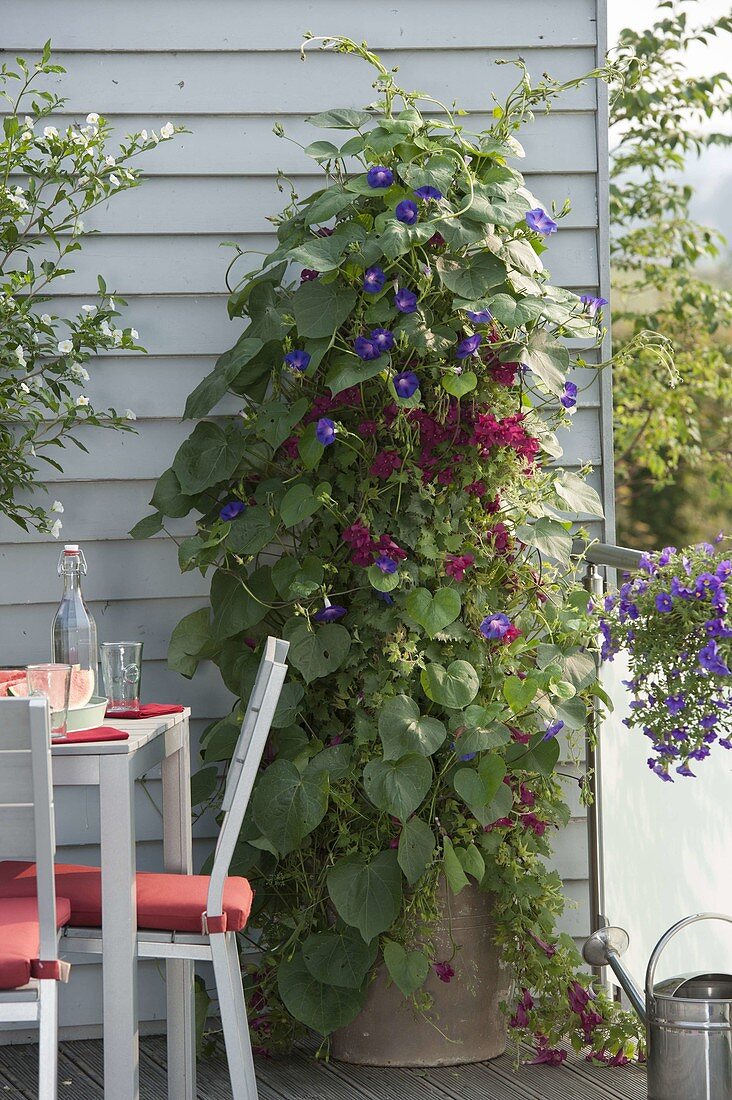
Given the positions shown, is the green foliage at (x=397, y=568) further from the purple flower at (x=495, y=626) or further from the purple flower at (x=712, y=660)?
the purple flower at (x=712, y=660)

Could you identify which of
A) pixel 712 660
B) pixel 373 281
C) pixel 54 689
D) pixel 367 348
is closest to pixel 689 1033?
pixel 712 660

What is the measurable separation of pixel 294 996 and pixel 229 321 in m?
1.41

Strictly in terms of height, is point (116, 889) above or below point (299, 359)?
below

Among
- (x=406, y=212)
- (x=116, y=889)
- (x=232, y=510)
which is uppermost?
(x=406, y=212)

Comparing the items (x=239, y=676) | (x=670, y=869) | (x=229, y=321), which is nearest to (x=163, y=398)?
(x=229, y=321)

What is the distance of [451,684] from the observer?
231cm

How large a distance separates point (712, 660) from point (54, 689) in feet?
3.24

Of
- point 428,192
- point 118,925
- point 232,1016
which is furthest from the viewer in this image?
point 428,192

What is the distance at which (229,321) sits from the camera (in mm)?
2707

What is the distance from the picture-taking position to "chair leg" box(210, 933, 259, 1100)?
1.91 m

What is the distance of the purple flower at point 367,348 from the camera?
7.59 ft

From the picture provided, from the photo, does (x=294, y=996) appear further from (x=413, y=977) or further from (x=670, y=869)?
(x=670, y=869)

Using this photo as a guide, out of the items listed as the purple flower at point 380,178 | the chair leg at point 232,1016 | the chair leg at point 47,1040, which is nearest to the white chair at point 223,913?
the chair leg at point 232,1016

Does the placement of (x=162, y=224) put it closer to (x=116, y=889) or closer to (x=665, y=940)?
(x=116, y=889)
